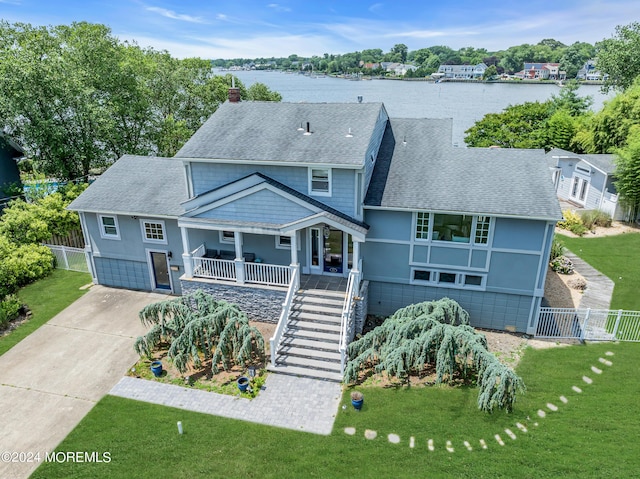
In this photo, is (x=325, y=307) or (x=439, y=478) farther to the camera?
(x=325, y=307)

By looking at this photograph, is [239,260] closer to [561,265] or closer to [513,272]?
[513,272]

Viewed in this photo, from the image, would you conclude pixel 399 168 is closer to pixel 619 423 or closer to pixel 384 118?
pixel 384 118

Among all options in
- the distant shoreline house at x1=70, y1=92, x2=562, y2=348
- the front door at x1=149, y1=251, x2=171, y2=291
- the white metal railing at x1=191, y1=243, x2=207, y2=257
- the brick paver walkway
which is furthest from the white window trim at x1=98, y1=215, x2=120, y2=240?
the brick paver walkway

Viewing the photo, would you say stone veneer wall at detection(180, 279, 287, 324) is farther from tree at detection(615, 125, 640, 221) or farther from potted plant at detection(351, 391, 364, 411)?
tree at detection(615, 125, 640, 221)

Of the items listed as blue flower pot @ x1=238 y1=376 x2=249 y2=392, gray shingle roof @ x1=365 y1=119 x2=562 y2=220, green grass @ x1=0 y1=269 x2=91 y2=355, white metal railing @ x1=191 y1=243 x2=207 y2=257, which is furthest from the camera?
white metal railing @ x1=191 y1=243 x2=207 y2=257

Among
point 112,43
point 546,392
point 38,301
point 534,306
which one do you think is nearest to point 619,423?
point 546,392

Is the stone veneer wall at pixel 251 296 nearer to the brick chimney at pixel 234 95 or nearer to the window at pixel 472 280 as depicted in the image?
the window at pixel 472 280

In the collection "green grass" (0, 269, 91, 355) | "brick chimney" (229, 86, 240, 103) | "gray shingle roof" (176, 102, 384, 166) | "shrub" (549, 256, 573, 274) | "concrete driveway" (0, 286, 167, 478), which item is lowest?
"concrete driveway" (0, 286, 167, 478)
